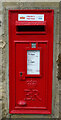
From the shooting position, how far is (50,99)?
2684mm

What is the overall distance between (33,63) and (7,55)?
1.64ft

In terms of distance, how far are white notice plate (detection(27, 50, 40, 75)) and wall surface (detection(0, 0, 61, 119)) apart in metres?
0.31

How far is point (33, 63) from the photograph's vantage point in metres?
2.64

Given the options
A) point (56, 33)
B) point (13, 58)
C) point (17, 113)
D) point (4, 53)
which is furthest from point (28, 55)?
point (17, 113)

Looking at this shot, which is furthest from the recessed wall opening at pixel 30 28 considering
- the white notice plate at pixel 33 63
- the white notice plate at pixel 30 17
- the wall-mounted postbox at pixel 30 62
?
the white notice plate at pixel 33 63

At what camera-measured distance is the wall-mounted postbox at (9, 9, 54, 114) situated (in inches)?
101

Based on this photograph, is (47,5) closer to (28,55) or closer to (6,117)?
(28,55)

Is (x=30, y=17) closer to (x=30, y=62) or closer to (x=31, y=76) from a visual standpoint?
(x=30, y=62)

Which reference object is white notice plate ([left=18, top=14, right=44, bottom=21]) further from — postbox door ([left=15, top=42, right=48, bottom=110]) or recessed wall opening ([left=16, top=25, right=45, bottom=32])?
postbox door ([left=15, top=42, right=48, bottom=110])

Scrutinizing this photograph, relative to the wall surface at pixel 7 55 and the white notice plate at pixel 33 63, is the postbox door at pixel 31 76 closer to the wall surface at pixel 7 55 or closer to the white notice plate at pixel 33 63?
the white notice plate at pixel 33 63

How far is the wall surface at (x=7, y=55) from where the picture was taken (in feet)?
8.59

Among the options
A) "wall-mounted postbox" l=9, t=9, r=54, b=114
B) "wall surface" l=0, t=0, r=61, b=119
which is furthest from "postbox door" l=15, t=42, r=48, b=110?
"wall surface" l=0, t=0, r=61, b=119

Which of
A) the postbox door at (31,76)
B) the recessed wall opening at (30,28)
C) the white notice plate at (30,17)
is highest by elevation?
the white notice plate at (30,17)

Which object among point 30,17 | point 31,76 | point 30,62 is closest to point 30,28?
point 30,17
